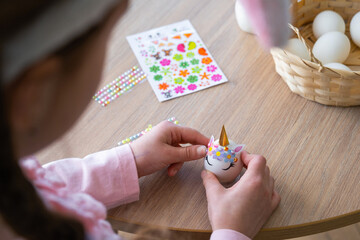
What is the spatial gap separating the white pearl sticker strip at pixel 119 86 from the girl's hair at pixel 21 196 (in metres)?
0.50

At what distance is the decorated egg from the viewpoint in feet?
2.45

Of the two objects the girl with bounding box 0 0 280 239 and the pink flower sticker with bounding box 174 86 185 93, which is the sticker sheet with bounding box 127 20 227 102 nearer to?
the pink flower sticker with bounding box 174 86 185 93

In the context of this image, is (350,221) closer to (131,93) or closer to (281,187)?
(281,187)

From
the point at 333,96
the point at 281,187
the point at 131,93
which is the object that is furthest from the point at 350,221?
the point at 131,93

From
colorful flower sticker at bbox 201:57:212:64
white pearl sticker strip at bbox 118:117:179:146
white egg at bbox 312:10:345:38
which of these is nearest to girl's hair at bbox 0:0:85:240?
white pearl sticker strip at bbox 118:117:179:146

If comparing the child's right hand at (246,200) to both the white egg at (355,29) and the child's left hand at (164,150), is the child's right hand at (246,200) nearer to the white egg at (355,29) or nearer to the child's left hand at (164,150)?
the child's left hand at (164,150)

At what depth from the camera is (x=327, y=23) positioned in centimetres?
99

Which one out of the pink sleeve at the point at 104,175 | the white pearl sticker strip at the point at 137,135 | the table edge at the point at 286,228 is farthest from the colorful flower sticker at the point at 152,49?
the table edge at the point at 286,228

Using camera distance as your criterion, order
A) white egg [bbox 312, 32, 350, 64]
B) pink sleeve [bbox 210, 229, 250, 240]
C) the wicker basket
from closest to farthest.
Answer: pink sleeve [bbox 210, 229, 250, 240] → the wicker basket → white egg [bbox 312, 32, 350, 64]

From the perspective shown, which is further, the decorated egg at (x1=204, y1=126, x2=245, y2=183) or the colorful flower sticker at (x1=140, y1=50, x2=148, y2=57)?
the colorful flower sticker at (x1=140, y1=50, x2=148, y2=57)

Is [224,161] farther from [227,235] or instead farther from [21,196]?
[21,196]

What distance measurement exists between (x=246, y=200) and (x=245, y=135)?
0.17m

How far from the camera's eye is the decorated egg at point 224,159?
75cm

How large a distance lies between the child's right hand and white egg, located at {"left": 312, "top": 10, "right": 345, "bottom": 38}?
15.9 inches
